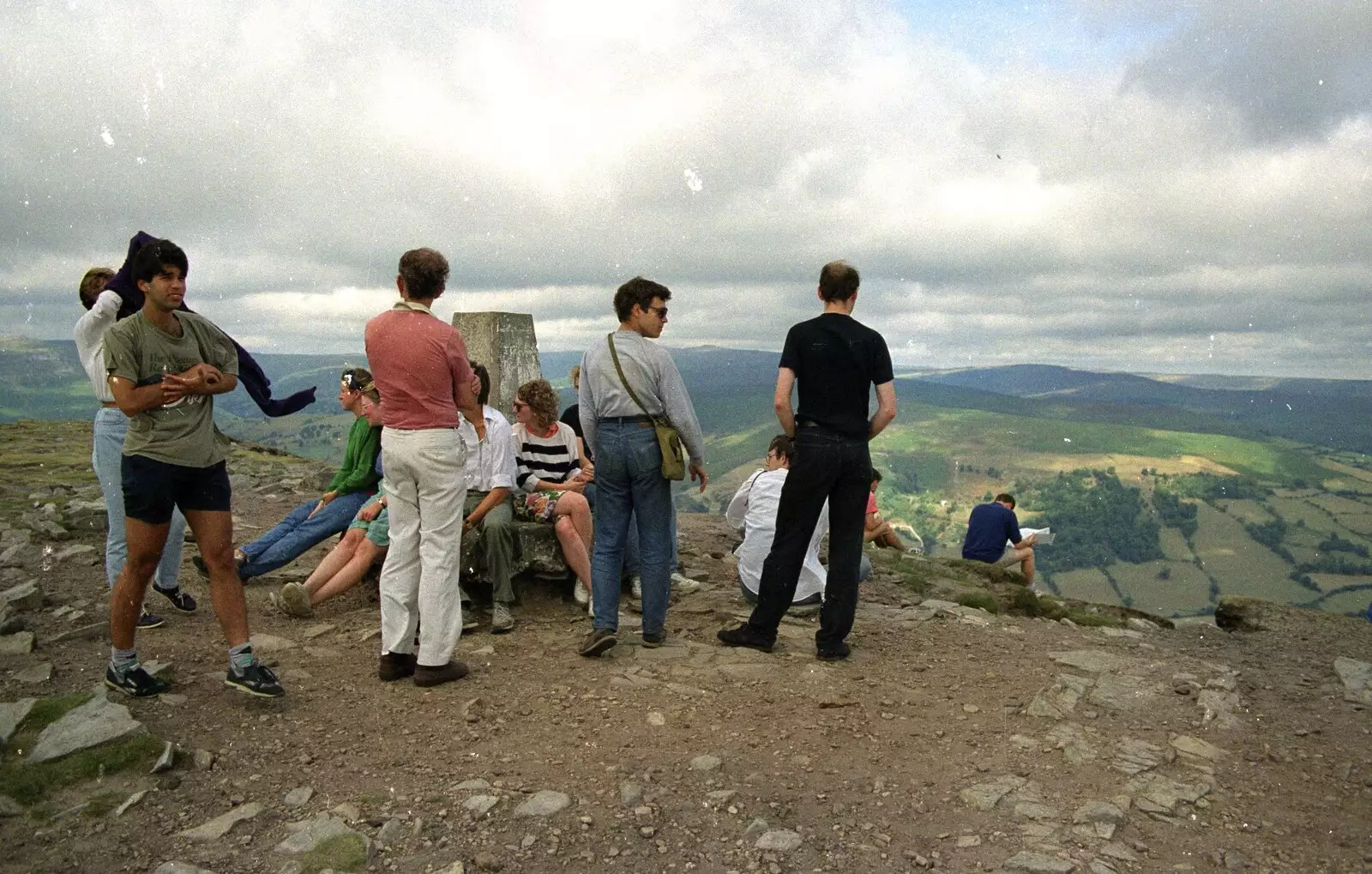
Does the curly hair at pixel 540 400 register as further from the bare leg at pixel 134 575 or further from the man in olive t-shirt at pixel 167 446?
the bare leg at pixel 134 575

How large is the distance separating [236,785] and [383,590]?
155 centimetres

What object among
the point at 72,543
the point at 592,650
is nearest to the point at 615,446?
the point at 592,650

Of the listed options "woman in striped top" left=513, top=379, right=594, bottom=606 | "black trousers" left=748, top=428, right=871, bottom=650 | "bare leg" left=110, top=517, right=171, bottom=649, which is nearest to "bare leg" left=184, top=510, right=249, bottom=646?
"bare leg" left=110, top=517, right=171, bottom=649

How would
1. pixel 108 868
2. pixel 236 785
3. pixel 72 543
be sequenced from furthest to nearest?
pixel 72 543 < pixel 236 785 < pixel 108 868

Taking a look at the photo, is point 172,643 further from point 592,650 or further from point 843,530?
point 843,530

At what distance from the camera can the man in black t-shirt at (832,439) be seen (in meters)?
6.20

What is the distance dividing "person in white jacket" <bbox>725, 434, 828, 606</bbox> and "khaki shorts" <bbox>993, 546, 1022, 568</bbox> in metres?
5.50

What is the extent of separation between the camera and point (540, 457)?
778cm

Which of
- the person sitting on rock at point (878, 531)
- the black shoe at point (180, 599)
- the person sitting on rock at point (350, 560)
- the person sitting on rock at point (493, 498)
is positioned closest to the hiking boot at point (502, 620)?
the person sitting on rock at point (493, 498)

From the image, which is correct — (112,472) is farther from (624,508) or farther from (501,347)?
(501,347)

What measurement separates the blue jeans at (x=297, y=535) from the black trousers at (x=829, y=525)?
3871 mm

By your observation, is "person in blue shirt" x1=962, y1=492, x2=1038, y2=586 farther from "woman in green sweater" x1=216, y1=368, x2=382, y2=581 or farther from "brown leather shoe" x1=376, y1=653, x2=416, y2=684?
"brown leather shoe" x1=376, y1=653, x2=416, y2=684

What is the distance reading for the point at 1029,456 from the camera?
18225 cm

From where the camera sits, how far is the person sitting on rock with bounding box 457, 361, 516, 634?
708 centimetres
